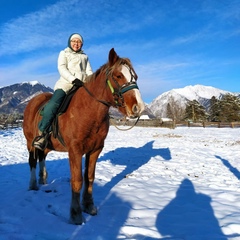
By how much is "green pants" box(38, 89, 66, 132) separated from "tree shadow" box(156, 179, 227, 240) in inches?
107

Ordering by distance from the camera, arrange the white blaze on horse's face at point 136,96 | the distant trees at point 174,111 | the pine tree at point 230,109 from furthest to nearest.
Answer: the distant trees at point 174,111 < the pine tree at point 230,109 < the white blaze on horse's face at point 136,96

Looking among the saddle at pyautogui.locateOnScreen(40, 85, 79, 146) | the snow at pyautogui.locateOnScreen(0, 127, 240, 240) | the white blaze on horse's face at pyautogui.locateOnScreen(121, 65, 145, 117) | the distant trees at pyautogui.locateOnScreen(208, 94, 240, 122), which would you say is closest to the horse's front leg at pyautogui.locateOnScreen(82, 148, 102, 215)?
the snow at pyautogui.locateOnScreen(0, 127, 240, 240)

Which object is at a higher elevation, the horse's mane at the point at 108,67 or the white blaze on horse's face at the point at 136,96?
the horse's mane at the point at 108,67

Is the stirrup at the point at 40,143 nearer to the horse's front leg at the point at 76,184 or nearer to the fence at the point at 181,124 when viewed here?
the horse's front leg at the point at 76,184

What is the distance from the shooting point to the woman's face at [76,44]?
4.95 meters

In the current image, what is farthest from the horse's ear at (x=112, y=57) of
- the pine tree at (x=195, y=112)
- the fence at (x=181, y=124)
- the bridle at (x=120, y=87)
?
the pine tree at (x=195, y=112)

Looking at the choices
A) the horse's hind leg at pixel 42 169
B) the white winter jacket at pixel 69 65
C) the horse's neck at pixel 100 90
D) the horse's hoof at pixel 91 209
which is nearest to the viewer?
the horse's neck at pixel 100 90

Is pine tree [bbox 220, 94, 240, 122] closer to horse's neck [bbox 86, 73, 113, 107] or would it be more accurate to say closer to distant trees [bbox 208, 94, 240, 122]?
distant trees [bbox 208, 94, 240, 122]

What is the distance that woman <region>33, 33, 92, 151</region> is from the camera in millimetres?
4688

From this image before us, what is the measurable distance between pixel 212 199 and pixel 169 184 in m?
1.52

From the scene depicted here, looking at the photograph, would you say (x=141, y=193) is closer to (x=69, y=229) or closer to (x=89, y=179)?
(x=89, y=179)

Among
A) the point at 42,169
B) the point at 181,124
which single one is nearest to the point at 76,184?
the point at 42,169

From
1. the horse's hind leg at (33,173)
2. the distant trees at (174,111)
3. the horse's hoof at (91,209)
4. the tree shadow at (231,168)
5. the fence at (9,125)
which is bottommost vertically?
the tree shadow at (231,168)

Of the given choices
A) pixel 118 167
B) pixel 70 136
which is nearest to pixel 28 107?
pixel 70 136
